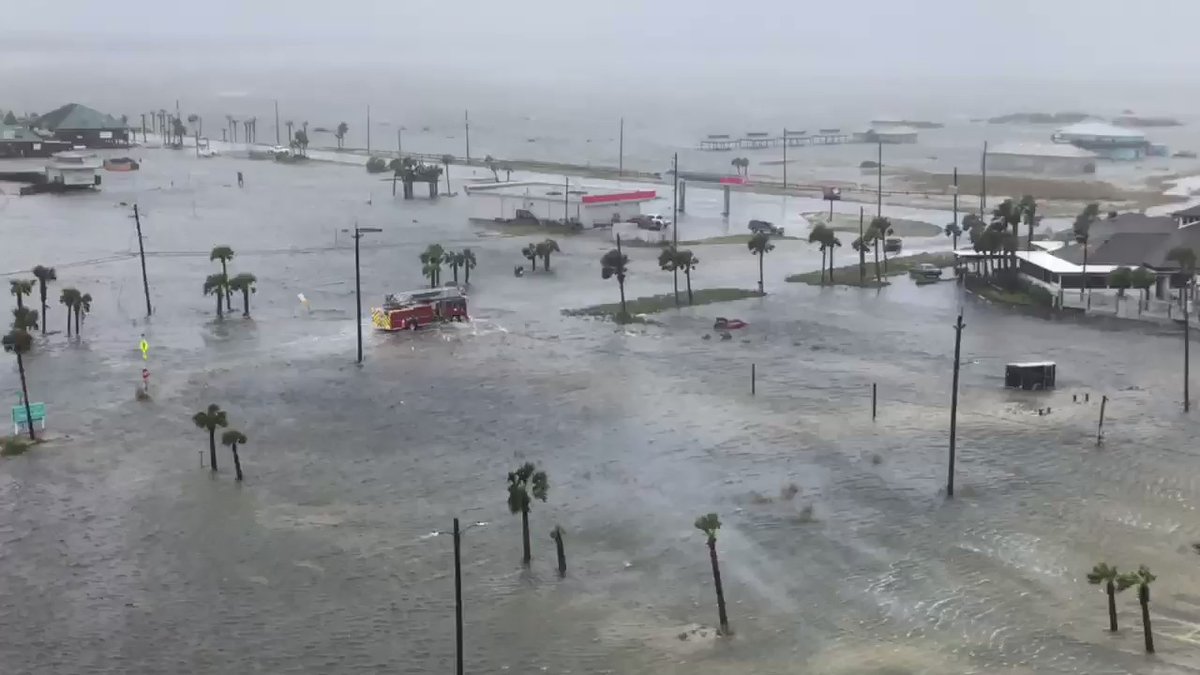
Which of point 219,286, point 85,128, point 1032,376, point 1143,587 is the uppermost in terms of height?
point 85,128

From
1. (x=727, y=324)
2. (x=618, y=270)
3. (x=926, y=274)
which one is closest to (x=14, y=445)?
(x=618, y=270)

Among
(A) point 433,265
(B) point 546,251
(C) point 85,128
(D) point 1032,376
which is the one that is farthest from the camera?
(C) point 85,128

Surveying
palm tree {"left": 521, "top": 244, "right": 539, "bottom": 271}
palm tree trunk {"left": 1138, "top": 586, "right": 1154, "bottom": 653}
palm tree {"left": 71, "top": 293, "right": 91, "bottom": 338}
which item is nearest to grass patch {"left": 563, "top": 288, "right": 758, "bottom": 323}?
palm tree {"left": 521, "top": 244, "right": 539, "bottom": 271}

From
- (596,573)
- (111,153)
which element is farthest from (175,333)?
(111,153)

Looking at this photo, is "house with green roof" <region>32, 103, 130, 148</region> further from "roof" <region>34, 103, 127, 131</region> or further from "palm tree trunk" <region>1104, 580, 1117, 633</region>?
"palm tree trunk" <region>1104, 580, 1117, 633</region>

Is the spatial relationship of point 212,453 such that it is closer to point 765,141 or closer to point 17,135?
point 17,135

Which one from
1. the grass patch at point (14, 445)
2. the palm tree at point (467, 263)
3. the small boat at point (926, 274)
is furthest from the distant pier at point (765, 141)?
the grass patch at point (14, 445)

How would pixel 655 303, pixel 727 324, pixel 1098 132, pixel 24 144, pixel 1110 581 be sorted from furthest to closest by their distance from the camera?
1. pixel 1098 132
2. pixel 24 144
3. pixel 655 303
4. pixel 727 324
5. pixel 1110 581
